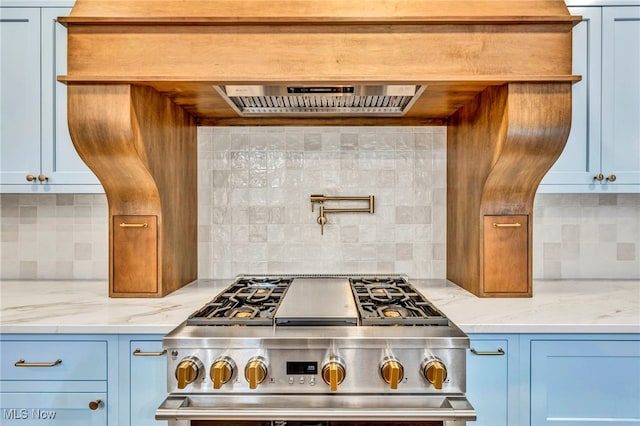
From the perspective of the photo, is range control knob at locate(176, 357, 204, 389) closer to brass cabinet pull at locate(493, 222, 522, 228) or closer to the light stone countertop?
the light stone countertop

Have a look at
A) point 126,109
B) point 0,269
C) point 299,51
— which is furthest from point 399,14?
point 0,269

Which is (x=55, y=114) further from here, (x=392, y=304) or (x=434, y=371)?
(x=434, y=371)

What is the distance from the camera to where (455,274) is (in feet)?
6.75

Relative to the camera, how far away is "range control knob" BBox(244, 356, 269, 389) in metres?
1.16

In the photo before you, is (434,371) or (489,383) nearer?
(434,371)

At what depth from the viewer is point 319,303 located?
1.51m

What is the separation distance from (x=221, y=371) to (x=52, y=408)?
2.23ft

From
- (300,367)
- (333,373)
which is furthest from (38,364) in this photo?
(333,373)

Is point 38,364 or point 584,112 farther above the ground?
point 584,112

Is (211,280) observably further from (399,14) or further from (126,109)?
(399,14)

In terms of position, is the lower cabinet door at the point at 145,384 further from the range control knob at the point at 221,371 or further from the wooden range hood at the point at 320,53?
the wooden range hood at the point at 320,53

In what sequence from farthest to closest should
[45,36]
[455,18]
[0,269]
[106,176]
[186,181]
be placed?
[0,269]
[186,181]
[45,36]
[106,176]
[455,18]

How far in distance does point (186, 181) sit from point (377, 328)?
124 centimetres

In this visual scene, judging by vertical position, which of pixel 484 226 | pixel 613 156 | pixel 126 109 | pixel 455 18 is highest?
pixel 455 18
